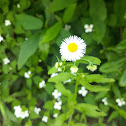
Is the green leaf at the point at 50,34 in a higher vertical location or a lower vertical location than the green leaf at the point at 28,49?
higher

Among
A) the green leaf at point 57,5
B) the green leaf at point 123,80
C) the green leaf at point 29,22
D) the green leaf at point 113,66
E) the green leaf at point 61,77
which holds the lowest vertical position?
the green leaf at point 123,80

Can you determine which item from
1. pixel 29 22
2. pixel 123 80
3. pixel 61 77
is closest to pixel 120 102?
pixel 123 80

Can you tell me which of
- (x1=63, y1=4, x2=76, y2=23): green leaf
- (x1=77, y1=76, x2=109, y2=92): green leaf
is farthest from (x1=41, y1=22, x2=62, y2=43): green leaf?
(x1=77, y1=76, x2=109, y2=92): green leaf

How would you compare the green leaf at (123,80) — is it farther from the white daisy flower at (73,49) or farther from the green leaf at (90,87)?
the white daisy flower at (73,49)

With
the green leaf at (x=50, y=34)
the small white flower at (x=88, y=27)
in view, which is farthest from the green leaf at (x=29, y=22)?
the small white flower at (x=88, y=27)

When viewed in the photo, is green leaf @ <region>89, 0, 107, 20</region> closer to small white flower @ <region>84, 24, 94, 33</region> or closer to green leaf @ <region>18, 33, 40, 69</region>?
small white flower @ <region>84, 24, 94, 33</region>

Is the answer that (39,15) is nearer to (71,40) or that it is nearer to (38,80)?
(38,80)

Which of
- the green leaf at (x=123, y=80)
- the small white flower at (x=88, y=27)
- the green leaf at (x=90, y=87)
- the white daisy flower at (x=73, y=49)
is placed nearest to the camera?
the white daisy flower at (x=73, y=49)
